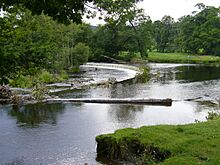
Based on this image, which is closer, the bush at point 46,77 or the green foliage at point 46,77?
the green foliage at point 46,77

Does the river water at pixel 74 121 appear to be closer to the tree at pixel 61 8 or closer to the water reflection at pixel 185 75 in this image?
the tree at pixel 61 8

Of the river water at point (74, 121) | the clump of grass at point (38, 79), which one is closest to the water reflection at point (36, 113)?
the river water at point (74, 121)

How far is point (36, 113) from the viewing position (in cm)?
2509

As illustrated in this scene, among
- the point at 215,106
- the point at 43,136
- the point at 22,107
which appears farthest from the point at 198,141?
the point at 22,107

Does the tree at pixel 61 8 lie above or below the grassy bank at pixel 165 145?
above

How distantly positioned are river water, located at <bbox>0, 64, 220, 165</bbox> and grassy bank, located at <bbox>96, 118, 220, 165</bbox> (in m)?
1.09

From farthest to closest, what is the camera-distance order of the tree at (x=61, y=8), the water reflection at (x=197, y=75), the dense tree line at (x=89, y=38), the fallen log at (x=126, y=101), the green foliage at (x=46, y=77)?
the water reflection at (x=197, y=75) → the green foliage at (x=46, y=77) → the fallen log at (x=126, y=101) → the dense tree line at (x=89, y=38) → the tree at (x=61, y=8)

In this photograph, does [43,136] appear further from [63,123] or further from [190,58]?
[190,58]

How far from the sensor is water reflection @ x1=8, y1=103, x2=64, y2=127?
22.6 meters

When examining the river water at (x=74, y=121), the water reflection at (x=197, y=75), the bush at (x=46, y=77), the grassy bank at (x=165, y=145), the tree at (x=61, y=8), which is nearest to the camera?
the tree at (x=61, y=8)

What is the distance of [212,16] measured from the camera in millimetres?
98812

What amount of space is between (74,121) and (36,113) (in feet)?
12.8

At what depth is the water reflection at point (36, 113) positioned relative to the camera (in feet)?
74.0

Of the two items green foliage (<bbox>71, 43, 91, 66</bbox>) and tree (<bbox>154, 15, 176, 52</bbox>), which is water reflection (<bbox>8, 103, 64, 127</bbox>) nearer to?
green foliage (<bbox>71, 43, 91, 66</bbox>)
